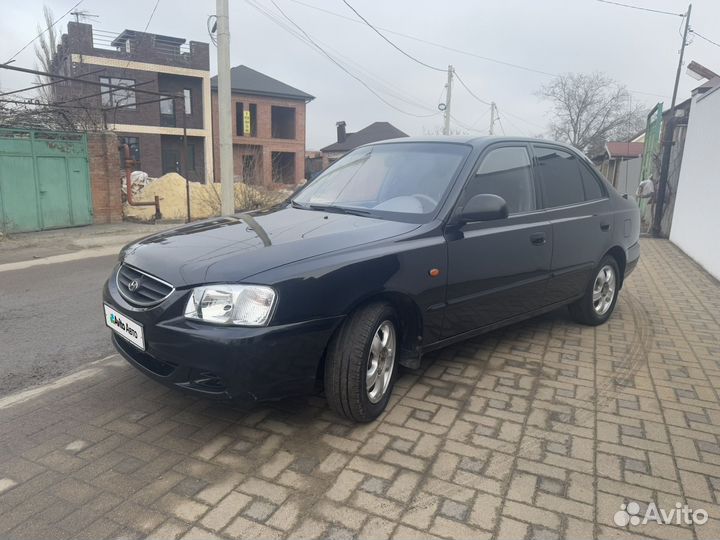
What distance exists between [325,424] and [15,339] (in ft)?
11.1

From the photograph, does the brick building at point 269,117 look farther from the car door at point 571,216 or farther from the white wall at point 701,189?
the car door at point 571,216

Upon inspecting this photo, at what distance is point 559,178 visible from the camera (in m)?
4.70

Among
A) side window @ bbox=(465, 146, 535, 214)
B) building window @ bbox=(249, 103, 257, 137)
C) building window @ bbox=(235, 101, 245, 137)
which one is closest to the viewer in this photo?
side window @ bbox=(465, 146, 535, 214)

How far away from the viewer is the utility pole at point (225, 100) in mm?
11070

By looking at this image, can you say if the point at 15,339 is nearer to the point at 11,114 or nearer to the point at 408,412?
the point at 408,412

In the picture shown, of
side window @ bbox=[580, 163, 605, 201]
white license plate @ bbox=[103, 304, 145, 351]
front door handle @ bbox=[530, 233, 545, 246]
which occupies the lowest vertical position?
white license plate @ bbox=[103, 304, 145, 351]

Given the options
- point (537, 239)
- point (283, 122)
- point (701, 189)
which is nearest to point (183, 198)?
point (701, 189)

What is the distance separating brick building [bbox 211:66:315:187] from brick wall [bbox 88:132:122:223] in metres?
22.7

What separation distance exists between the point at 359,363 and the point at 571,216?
2694 mm

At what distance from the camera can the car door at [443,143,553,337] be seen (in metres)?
3.62

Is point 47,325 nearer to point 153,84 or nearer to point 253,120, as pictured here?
point 153,84

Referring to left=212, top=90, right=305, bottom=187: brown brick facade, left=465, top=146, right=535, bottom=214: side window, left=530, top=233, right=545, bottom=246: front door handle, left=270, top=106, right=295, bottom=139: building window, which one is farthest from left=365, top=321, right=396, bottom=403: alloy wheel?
left=270, top=106, right=295, bottom=139: building window

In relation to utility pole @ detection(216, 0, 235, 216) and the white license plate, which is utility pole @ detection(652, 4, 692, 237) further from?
the white license plate

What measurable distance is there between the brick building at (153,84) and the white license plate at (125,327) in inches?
1161
